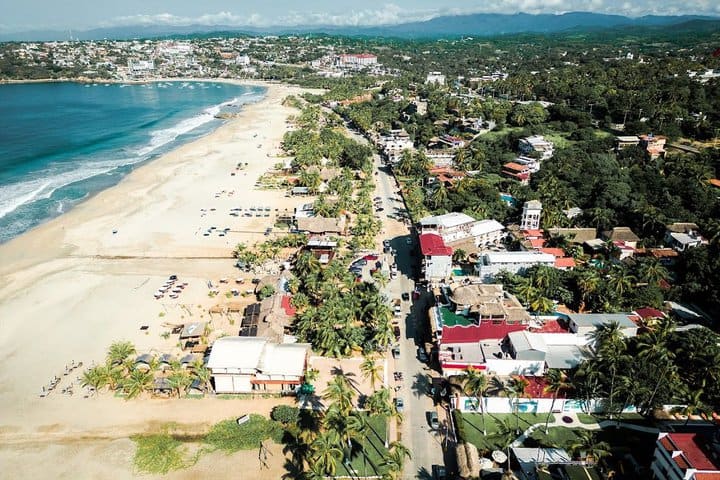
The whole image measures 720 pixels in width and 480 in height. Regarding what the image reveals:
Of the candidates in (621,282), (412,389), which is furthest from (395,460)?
(621,282)

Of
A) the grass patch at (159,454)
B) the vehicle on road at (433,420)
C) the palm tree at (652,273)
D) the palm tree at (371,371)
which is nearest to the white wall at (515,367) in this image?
the vehicle on road at (433,420)

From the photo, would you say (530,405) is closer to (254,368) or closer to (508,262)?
(508,262)

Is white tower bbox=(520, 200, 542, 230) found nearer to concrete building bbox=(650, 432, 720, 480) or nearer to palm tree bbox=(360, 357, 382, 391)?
palm tree bbox=(360, 357, 382, 391)

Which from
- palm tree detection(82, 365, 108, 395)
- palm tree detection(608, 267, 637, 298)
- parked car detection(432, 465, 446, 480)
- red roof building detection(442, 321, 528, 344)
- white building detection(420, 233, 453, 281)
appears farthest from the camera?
white building detection(420, 233, 453, 281)

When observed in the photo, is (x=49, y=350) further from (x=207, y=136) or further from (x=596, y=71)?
(x=596, y=71)

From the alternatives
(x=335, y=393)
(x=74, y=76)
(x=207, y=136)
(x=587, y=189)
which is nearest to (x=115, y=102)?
(x=207, y=136)

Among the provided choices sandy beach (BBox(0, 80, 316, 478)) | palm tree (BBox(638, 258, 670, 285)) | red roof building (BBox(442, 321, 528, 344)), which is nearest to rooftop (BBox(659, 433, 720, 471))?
red roof building (BBox(442, 321, 528, 344))
